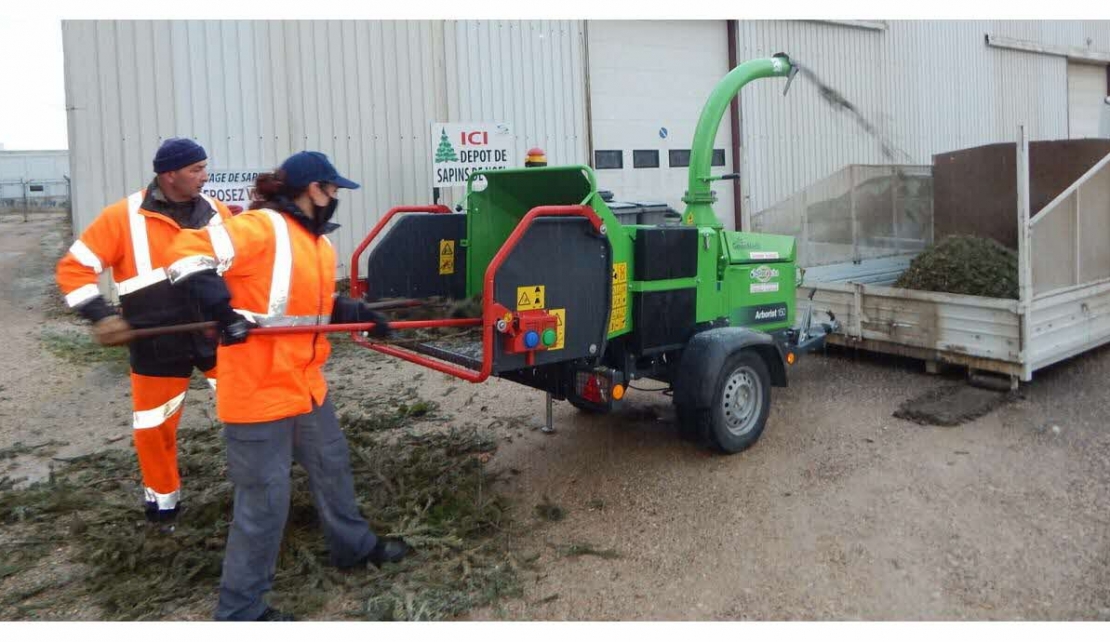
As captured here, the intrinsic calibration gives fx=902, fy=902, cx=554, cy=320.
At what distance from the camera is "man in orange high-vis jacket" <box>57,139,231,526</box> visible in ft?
13.0

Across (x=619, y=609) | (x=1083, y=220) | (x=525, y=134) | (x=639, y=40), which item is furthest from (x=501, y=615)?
(x=639, y=40)

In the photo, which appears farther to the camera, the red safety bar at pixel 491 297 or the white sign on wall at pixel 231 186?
the white sign on wall at pixel 231 186

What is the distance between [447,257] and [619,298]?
3.87 feet

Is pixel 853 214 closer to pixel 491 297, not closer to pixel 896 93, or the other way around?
pixel 491 297

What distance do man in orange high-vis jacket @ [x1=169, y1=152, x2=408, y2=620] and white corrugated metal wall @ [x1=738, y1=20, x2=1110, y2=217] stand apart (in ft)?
30.4

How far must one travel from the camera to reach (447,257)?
5145 mm

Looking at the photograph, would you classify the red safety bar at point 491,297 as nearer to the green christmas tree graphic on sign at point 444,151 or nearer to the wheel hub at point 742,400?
the wheel hub at point 742,400

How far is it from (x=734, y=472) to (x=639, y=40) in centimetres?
859

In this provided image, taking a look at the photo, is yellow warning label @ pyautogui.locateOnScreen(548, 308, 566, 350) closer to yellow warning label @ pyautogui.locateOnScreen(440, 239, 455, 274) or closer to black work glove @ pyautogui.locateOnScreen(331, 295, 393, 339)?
black work glove @ pyautogui.locateOnScreen(331, 295, 393, 339)

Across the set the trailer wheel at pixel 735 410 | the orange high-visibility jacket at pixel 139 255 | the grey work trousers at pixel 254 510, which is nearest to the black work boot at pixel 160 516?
the orange high-visibility jacket at pixel 139 255

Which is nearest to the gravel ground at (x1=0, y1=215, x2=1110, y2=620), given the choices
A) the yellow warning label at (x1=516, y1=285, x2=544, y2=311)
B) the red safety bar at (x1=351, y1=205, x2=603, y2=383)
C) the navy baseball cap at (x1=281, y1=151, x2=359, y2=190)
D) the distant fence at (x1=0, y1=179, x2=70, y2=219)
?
the red safety bar at (x1=351, y1=205, x2=603, y2=383)

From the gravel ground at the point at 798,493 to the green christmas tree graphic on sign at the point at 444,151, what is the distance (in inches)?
150

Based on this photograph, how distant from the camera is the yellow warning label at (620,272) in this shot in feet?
14.4

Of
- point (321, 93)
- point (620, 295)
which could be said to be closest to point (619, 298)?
point (620, 295)
